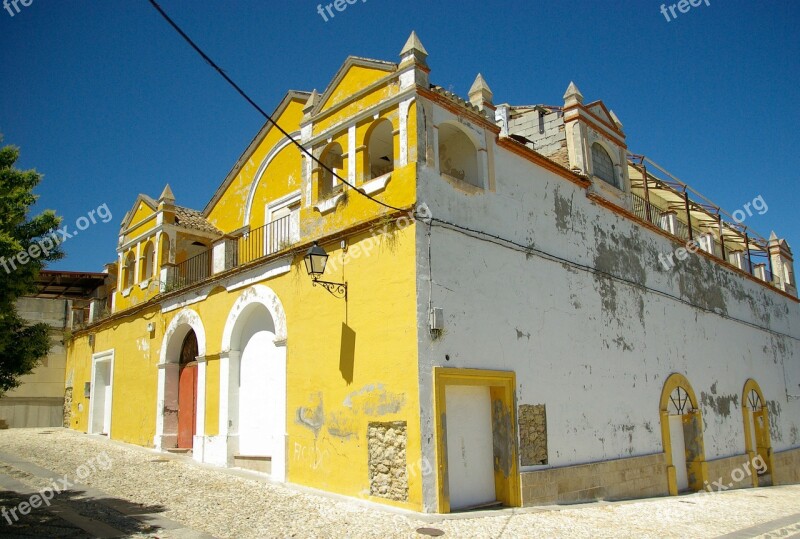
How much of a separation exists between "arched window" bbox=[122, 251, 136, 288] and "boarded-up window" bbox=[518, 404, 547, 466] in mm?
13796

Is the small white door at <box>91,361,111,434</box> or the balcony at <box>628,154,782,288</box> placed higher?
the balcony at <box>628,154,782,288</box>

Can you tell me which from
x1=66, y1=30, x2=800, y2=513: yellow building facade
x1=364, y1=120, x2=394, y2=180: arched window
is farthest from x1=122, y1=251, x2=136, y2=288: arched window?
x1=364, y1=120, x2=394, y2=180: arched window

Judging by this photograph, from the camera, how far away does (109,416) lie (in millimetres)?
18891

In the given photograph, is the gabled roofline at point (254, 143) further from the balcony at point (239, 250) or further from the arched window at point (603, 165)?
the arched window at point (603, 165)

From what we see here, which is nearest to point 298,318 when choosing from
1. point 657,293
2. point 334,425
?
point 334,425

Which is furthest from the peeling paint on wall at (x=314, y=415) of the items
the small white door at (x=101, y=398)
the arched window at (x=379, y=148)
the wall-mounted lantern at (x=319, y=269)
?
the small white door at (x=101, y=398)

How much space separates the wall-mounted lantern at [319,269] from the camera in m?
10.5

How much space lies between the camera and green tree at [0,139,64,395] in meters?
7.68

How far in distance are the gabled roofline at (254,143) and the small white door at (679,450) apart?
12.3 metres

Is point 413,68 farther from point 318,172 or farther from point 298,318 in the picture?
point 298,318

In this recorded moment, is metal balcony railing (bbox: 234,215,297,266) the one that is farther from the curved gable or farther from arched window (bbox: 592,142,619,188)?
arched window (bbox: 592,142,619,188)

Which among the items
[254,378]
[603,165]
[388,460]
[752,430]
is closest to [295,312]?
[254,378]

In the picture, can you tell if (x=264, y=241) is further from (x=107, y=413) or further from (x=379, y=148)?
(x=107, y=413)

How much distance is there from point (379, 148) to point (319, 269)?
3.58 metres
